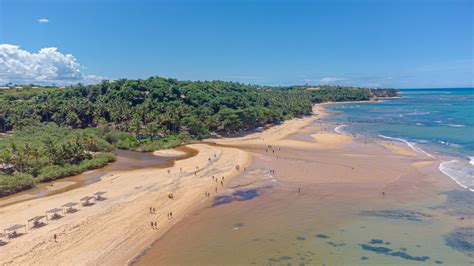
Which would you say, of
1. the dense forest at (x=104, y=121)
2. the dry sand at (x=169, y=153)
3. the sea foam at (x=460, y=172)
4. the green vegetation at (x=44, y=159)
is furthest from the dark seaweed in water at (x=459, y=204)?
the dense forest at (x=104, y=121)

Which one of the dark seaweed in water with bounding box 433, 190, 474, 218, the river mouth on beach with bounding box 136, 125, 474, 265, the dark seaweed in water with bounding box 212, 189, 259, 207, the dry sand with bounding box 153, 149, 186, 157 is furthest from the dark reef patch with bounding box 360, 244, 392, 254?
the dry sand with bounding box 153, 149, 186, 157

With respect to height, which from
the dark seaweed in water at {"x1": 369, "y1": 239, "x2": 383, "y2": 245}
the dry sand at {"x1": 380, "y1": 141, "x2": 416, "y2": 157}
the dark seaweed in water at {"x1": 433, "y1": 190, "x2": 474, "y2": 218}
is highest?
the dry sand at {"x1": 380, "y1": 141, "x2": 416, "y2": 157}

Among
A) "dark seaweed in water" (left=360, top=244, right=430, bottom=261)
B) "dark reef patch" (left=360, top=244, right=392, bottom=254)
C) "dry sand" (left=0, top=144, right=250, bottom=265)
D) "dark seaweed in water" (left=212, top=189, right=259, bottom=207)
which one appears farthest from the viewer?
"dark seaweed in water" (left=212, top=189, right=259, bottom=207)

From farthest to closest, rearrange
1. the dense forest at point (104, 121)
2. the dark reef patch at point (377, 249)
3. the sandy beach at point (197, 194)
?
the dense forest at point (104, 121) → the sandy beach at point (197, 194) → the dark reef patch at point (377, 249)

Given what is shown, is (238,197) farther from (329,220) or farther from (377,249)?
(377,249)

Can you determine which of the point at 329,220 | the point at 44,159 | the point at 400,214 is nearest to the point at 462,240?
the point at 400,214

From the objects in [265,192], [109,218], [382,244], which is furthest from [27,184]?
[382,244]

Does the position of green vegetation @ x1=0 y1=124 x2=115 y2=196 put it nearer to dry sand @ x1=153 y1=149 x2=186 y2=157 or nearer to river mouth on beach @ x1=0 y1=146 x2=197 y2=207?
river mouth on beach @ x1=0 y1=146 x2=197 y2=207

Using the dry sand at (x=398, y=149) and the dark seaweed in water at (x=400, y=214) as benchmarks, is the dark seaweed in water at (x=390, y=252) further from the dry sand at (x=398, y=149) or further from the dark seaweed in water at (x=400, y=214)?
the dry sand at (x=398, y=149)
